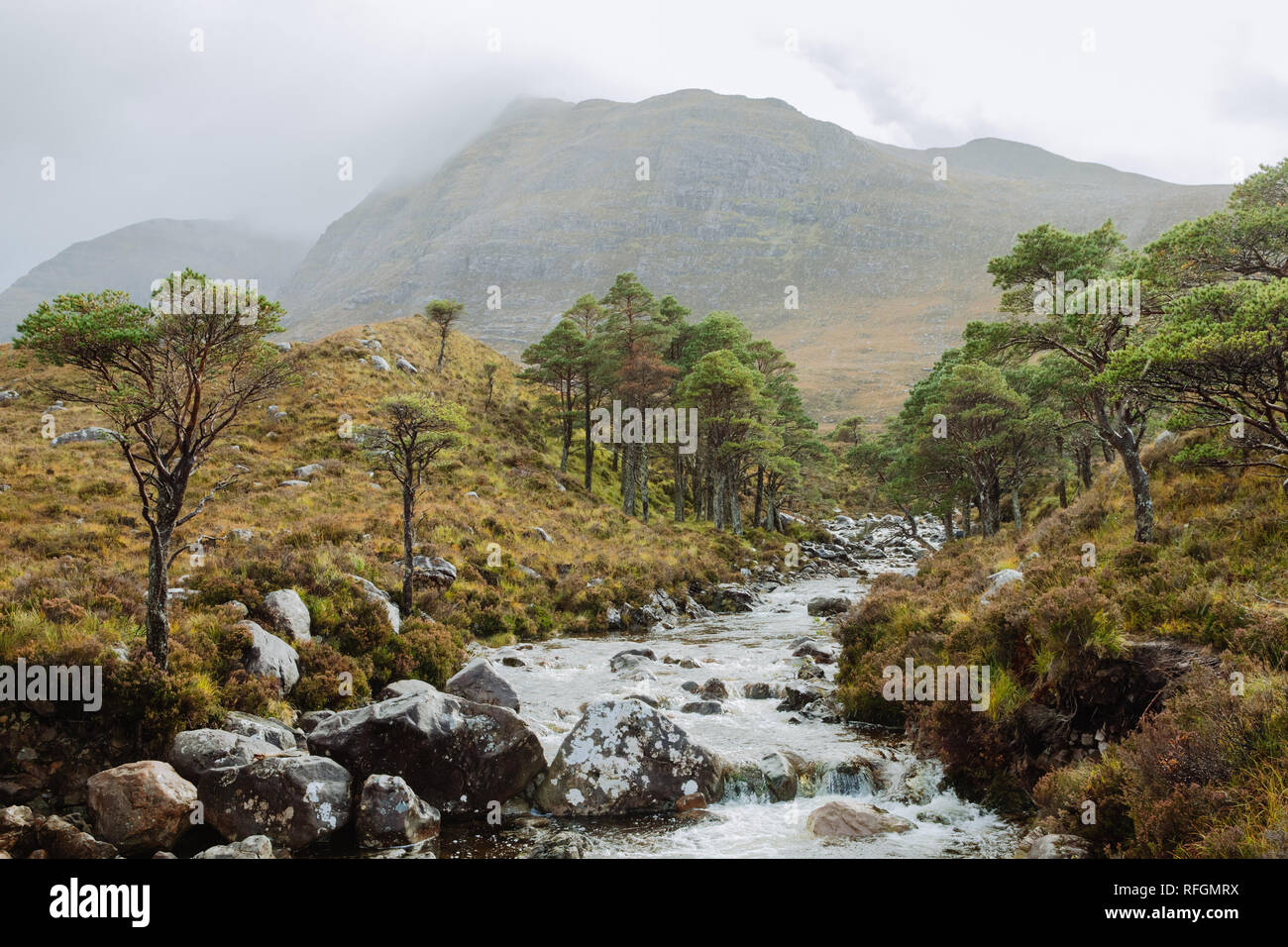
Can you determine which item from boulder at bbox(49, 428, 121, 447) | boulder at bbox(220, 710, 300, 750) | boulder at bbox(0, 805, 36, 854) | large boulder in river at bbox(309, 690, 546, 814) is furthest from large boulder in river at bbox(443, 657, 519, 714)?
boulder at bbox(49, 428, 121, 447)

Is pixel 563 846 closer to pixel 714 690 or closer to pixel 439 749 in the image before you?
pixel 439 749

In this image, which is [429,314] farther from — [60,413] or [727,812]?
[727,812]

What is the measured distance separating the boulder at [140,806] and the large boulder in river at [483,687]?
6060 millimetres

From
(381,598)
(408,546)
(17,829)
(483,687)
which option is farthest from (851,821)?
(408,546)

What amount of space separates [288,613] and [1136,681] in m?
17.7

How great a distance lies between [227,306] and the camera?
12.3 metres

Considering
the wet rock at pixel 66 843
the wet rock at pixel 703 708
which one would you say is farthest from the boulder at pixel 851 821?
the wet rock at pixel 66 843

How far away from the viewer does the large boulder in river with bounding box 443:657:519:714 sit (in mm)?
14234

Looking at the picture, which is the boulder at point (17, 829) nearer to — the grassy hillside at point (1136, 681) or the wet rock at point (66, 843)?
the wet rock at point (66, 843)

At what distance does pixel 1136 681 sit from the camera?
30.4 ft

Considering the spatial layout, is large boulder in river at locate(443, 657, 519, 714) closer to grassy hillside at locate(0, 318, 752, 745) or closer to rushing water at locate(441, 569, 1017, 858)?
rushing water at locate(441, 569, 1017, 858)

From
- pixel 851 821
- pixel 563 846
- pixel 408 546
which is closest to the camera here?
pixel 563 846

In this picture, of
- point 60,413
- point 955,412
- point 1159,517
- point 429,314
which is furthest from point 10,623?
point 429,314

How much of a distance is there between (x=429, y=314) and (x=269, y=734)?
50.7 m
